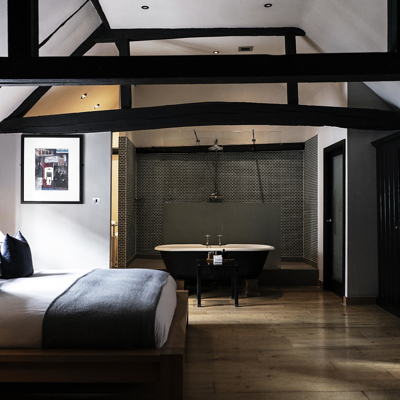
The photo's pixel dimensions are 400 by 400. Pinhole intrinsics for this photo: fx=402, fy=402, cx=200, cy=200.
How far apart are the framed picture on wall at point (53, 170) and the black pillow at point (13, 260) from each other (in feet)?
5.15

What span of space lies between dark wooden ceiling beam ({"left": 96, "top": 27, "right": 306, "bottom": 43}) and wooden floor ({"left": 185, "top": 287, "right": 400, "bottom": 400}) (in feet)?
10.7

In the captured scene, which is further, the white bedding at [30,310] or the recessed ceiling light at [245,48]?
the recessed ceiling light at [245,48]

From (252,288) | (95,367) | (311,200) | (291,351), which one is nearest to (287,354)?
(291,351)

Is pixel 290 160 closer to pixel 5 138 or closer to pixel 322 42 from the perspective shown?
pixel 322 42

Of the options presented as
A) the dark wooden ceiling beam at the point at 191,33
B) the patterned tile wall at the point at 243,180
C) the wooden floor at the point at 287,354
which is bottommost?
the wooden floor at the point at 287,354

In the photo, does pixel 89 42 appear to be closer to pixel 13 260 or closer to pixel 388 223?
pixel 13 260

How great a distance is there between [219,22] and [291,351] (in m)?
3.52

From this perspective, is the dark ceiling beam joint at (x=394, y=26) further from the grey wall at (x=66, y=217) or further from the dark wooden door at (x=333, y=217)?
the grey wall at (x=66, y=217)

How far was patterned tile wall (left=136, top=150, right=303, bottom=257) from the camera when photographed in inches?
241

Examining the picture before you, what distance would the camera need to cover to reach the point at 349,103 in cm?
514

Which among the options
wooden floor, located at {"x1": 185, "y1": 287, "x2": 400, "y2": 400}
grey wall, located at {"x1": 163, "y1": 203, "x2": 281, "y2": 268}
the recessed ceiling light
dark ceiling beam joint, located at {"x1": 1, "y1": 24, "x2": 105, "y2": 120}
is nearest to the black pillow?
wooden floor, located at {"x1": 185, "y1": 287, "x2": 400, "y2": 400}

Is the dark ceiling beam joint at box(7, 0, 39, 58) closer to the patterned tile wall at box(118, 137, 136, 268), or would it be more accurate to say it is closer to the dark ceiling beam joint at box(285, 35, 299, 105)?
the dark ceiling beam joint at box(285, 35, 299, 105)

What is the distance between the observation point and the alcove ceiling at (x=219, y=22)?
147 inches

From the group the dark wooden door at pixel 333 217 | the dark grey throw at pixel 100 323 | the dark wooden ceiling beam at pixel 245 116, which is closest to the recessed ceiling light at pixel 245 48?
the dark wooden ceiling beam at pixel 245 116
